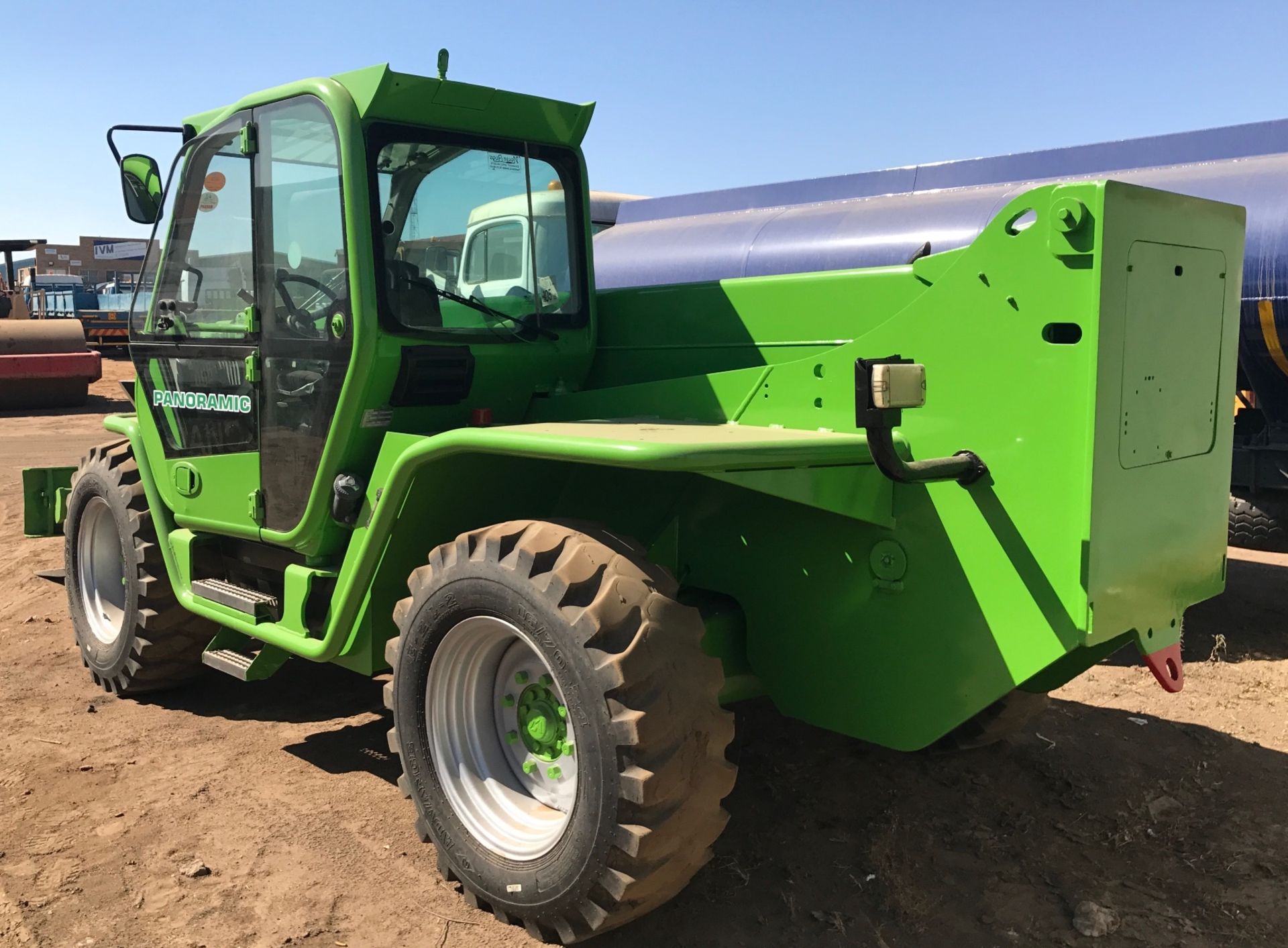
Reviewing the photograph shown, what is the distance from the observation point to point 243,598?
13.5 feet

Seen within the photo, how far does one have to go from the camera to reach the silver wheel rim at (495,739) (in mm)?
3092

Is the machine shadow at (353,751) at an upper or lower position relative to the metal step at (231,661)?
lower

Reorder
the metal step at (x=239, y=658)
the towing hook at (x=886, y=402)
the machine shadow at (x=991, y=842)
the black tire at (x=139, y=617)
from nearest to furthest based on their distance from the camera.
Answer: the towing hook at (x=886, y=402) → the machine shadow at (x=991, y=842) → the metal step at (x=239, y=658) → the black tire at (x=139, y=617)

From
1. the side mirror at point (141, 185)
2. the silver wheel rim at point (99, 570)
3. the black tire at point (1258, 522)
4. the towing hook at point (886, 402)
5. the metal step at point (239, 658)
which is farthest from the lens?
the black tire at point (1258, 522)

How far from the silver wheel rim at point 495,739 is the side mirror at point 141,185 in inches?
103

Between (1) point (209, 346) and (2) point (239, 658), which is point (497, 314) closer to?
(1) point (209, 346)

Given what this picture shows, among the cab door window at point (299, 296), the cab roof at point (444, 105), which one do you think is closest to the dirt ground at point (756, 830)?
the cab door window at point (299, 296)

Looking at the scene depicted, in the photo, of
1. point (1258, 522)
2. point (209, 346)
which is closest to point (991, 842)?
point (209, 346)

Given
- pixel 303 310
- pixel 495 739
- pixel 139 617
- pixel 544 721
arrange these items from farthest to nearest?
pixel 139 617, pixel 303 310, pixel 495 739, pixel 544 721

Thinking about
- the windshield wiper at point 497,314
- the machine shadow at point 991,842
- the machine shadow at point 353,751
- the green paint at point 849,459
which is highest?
the windshield wiper at point 497,314

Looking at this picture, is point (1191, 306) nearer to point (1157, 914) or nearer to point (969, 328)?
point (969, 328)

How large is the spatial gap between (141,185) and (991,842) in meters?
4.14

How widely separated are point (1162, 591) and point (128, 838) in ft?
10.8

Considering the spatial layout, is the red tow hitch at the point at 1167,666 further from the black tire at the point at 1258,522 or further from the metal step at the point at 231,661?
the black tire at the point at 1258,522
